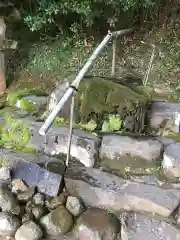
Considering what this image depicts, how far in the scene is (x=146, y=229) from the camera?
12.9 ft

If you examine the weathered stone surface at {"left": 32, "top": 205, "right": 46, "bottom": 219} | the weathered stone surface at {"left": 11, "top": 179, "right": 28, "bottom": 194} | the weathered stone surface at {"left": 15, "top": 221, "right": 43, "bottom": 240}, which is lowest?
the weathered stone surface at {"left": 15, "top": 221, "right": 43, "bottom": 240}

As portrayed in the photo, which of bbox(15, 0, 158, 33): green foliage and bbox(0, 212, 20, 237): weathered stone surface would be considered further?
bbox(15, 0, 158, 33): green foliage

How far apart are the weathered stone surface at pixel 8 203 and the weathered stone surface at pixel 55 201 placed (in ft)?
1.23

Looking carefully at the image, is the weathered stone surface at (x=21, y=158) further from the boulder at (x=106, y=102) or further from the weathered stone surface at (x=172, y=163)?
the weathered stone surface at (x=172, y=163)

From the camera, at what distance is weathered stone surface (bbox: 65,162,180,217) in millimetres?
4008

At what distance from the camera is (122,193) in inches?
163

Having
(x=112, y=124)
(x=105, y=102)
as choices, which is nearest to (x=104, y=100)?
(x=105, y=102)

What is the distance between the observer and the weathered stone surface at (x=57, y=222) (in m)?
4.12

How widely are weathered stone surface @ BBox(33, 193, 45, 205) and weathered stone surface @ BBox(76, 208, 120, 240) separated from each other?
547 mm

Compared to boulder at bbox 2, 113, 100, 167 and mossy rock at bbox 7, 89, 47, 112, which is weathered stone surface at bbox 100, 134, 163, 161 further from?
mossy rock at bbox 7, 89, 47, 112

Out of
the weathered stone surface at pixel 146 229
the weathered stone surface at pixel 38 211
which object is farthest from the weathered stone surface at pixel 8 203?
the weathered stone surface at pixel 146 229

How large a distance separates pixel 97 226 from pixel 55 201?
64 cm

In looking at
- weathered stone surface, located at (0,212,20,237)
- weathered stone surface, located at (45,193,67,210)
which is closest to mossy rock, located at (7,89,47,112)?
weathered stone surface, located at (45,193,67,210)

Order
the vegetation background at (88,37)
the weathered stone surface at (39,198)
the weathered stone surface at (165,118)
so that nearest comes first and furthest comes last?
the weathered stone surface at (39,198) → the weathered stone surface at (165,118) → the vegetation background at (88,37)
